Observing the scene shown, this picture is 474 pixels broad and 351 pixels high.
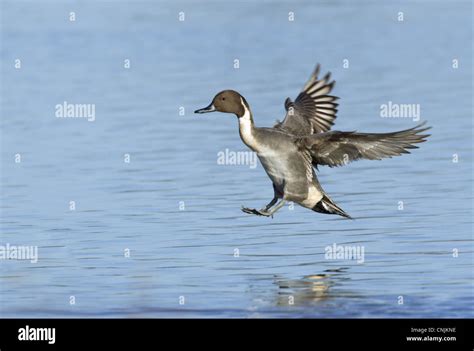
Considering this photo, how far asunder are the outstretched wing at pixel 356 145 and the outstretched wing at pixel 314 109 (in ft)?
3.43

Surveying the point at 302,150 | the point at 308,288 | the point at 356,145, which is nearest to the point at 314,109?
the point at 302,150

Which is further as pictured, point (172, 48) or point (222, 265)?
point (172, 48)

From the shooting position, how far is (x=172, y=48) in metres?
27.1

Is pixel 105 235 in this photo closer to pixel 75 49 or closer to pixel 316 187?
pixel 316 187

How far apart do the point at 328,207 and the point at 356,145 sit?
896 millimetres

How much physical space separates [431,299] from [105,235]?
4005 mm

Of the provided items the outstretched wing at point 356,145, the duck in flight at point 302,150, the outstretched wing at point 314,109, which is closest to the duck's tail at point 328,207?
the duck in flight at point 302,150

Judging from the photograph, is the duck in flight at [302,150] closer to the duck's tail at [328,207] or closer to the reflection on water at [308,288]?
the duck's tail at [328,207]

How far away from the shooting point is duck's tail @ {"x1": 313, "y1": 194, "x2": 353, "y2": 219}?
13.0 m

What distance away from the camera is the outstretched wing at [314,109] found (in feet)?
45.5

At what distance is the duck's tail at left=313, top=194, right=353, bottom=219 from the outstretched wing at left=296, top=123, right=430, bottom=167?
Result: 16.8 inches

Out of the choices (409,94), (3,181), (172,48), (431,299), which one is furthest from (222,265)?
(172,48)

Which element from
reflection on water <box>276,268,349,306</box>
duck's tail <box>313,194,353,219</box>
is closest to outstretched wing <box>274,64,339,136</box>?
duck's tail <box>313,194,353,219</box>

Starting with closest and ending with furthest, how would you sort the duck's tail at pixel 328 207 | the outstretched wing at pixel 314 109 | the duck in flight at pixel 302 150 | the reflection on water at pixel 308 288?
1. the reflection on water at pixel 308 288
2. the duck in flight at pixel 302 150
3. the duck's tail at pixel 328 207
4. the outstretched wing at pixel 314 109
